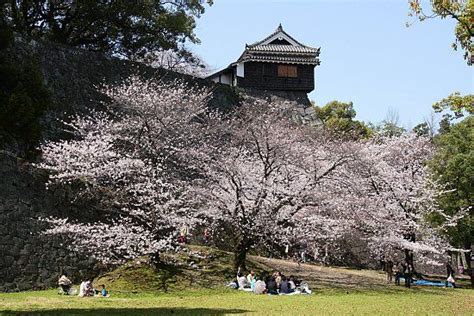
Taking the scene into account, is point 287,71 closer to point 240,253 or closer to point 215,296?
point 240,253

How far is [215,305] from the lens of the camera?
1202cm

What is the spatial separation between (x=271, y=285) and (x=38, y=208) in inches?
270

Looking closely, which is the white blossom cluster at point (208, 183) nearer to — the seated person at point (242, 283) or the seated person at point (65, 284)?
the seated person at point (242, 283)

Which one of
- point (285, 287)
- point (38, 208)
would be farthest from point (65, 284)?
point (285, 287)

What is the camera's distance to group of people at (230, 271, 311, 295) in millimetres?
15273

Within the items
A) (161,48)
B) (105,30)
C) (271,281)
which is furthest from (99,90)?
(271,281)

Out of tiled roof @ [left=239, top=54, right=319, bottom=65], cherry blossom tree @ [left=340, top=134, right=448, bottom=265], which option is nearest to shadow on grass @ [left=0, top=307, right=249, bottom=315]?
cherry blossom tree @ [left=340, top=134, right=448, bottom=265]

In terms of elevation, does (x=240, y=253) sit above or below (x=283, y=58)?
below

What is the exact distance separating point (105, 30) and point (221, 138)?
7205mm

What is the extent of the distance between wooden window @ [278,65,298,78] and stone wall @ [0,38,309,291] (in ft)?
49.1

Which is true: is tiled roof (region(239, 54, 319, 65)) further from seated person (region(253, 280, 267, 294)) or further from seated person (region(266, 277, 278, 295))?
seated person (region(253, 280, 267, 294))

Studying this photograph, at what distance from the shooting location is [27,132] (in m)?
10.3

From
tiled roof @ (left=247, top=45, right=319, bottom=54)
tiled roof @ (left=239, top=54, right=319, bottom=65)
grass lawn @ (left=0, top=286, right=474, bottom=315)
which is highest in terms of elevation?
tiled roof @ (left=247, top=45, right=319, bottom=54)

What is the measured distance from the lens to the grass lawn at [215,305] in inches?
427
